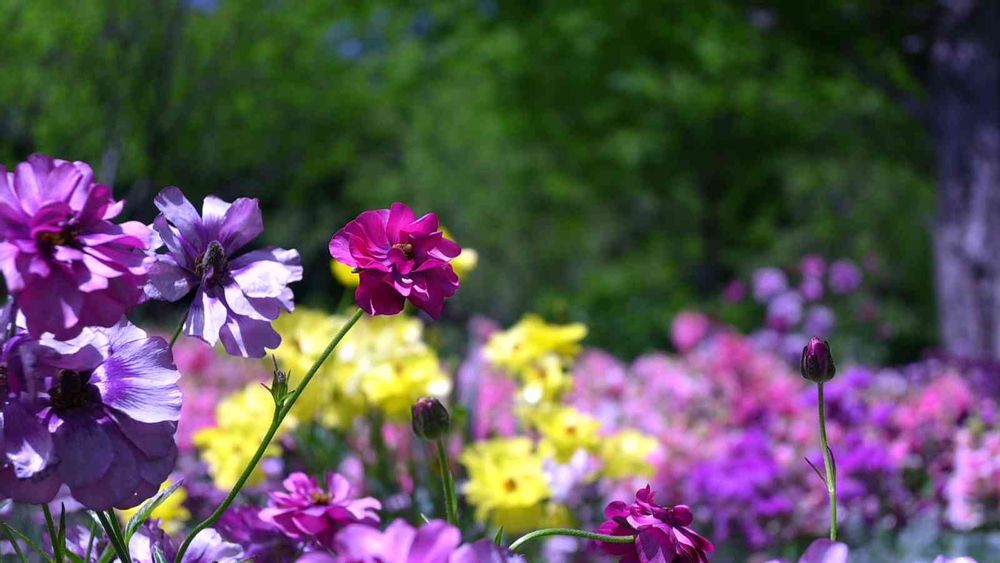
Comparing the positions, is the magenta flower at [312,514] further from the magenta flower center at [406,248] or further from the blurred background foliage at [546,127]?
the blurred background foliage at [546,127]

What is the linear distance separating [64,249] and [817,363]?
55 cm

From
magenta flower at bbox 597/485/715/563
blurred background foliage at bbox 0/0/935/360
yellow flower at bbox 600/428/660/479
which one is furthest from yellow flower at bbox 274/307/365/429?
blurred background foliage at bbox 0/0/935/360

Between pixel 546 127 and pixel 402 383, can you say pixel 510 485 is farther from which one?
pixel 546 127

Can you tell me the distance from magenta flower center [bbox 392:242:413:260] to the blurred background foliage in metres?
5.82

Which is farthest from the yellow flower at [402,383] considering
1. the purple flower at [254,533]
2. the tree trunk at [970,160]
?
the tree trunk at [970,160]

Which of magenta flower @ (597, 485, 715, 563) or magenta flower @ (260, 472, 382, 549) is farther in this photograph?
magenta flower @ (260, 472, 382, 549)

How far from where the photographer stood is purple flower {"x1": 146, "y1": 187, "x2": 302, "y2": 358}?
2.60 feet

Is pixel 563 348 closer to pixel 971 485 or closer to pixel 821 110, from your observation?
pixel 971 485

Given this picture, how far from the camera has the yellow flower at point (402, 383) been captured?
5.73ft

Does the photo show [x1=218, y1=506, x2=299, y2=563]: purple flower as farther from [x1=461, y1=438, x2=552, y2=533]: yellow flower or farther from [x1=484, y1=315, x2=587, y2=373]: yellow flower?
[x1=484, y1=315, x2=587, y2=373]: yellow flower

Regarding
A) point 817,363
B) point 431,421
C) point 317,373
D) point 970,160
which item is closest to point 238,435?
point 317,373

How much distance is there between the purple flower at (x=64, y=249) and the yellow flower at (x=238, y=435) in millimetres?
1036

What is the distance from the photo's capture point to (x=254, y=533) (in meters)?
0.95

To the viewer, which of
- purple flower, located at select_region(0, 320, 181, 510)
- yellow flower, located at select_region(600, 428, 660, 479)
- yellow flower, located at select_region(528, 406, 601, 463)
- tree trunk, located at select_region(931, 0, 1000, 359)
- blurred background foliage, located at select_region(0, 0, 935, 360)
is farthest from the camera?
blurred background foliage, located at select_region(0, 0, 935, 360)
